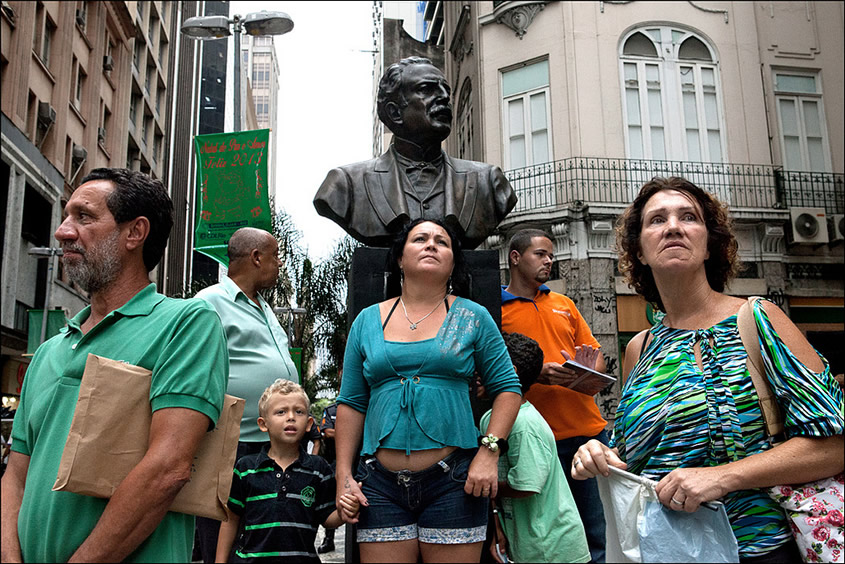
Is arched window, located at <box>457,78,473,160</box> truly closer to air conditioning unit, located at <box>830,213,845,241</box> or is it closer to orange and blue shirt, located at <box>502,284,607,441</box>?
air conditioning unit, located at <box>830,213,845,241</box>

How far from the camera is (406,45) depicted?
1227 inches

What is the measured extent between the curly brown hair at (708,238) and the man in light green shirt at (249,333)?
212 cm

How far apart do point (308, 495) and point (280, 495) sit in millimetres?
141

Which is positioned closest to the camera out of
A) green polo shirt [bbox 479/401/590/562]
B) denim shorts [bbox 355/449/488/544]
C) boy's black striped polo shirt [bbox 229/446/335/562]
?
denim shorts [bbox 355/449/488/544]

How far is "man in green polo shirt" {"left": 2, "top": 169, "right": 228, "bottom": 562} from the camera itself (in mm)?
2072

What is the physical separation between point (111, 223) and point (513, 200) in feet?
9.70

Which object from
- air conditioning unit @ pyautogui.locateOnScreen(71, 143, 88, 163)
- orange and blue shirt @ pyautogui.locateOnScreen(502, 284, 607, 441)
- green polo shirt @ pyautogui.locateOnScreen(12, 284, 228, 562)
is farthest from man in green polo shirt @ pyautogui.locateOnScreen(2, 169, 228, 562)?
air conditioning unit @ pyautogui.locateOnScreen(71, 143, 88, 163)

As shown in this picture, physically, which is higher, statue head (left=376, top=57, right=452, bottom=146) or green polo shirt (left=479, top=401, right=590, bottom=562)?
statue head (left=376, top=57, right=452, bottom=146)

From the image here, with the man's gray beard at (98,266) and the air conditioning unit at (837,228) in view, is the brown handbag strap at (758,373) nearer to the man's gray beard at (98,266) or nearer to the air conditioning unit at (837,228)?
the man's gray beard at (98,266)

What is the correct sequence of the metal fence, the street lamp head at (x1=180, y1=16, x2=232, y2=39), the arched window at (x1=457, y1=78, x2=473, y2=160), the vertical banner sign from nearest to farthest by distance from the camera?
the vertical banner sign
the street lamp head at (x1=180, y1=16, x2=232, y2=39)
the metal fence
the arched window at (x1=457, y1=78, x2=473, y2=160)

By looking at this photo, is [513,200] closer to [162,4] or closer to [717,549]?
[717,549]

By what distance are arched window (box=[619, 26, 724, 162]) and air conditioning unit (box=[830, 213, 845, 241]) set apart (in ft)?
10.1

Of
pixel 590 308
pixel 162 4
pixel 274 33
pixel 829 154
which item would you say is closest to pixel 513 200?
pixel 274 33

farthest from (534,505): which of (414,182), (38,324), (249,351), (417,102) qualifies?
(38,324)
